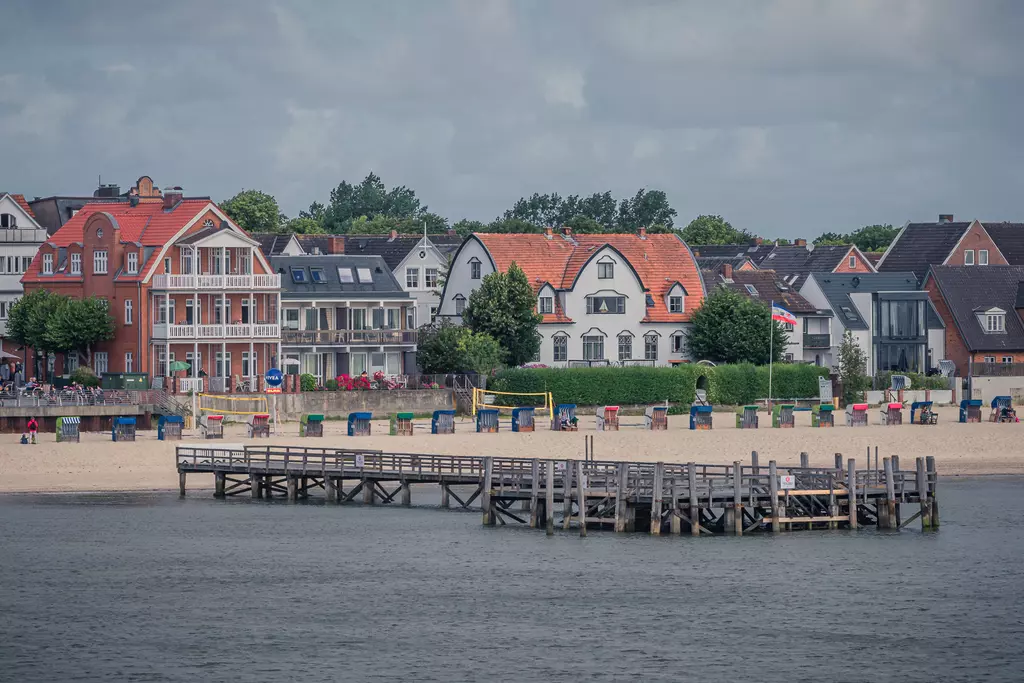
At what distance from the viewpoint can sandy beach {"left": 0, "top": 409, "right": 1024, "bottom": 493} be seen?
76.3 metres

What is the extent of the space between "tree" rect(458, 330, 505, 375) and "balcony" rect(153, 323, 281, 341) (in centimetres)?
1110

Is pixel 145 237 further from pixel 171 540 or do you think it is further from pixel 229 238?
pixel 171 540

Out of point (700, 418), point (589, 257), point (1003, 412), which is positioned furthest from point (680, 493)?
point (589, 257)

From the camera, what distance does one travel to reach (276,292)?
10050 cm

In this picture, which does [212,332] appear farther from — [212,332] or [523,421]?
[523,421]

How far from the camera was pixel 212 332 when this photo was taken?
3834 inches

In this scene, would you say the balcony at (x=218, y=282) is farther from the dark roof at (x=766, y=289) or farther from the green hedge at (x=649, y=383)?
the dark roof at (x=766, y=289)

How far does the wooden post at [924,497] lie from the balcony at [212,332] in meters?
46.2

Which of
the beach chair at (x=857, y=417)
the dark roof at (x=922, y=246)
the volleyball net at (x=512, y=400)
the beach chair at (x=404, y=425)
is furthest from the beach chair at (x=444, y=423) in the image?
the dark roof at (x=922, y=246)

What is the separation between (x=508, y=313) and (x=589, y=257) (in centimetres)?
878

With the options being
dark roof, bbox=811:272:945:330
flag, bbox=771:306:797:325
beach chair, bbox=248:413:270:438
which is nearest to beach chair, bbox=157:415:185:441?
beach chair, bbox=248:413:270:438

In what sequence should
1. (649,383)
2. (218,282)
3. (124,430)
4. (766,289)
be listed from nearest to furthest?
(124,430), (218,282), (649,383), (766,289)

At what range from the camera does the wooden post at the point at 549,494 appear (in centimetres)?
5969

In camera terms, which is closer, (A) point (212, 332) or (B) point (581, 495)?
(B) point (581, 495)
